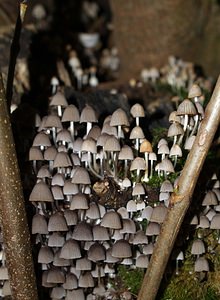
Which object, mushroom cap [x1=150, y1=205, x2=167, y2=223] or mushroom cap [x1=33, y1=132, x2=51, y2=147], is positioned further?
mushroom cap [x1=33, y1=132, x2=51, y2=147]

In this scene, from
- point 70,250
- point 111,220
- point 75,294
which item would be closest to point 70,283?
point 75,294

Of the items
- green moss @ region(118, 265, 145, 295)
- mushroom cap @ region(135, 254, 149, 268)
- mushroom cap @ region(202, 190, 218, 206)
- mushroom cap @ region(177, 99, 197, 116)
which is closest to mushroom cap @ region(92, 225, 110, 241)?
mushroom cap @ region(135, 254, 149, 268)

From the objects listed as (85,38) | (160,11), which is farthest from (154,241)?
(85,38)

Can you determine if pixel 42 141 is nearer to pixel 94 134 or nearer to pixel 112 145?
pixel 94 134

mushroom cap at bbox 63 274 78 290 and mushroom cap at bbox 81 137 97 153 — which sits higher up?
mushroom cap at bbox 81 137 97 153

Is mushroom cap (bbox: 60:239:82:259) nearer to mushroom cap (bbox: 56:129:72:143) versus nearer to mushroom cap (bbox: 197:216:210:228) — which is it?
mushroom cap (bbox: 56:129:72:143)

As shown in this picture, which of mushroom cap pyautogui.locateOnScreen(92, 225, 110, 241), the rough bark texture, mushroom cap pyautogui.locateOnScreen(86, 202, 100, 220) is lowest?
mushroom cap pyautogui.locateOnScreen(92, 225, 110, 241)

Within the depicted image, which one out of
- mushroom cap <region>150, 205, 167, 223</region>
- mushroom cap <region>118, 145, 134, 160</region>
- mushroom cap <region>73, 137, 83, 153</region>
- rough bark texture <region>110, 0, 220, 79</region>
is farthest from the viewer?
rough bark texture <region>110, 0, 220, 79</region>
